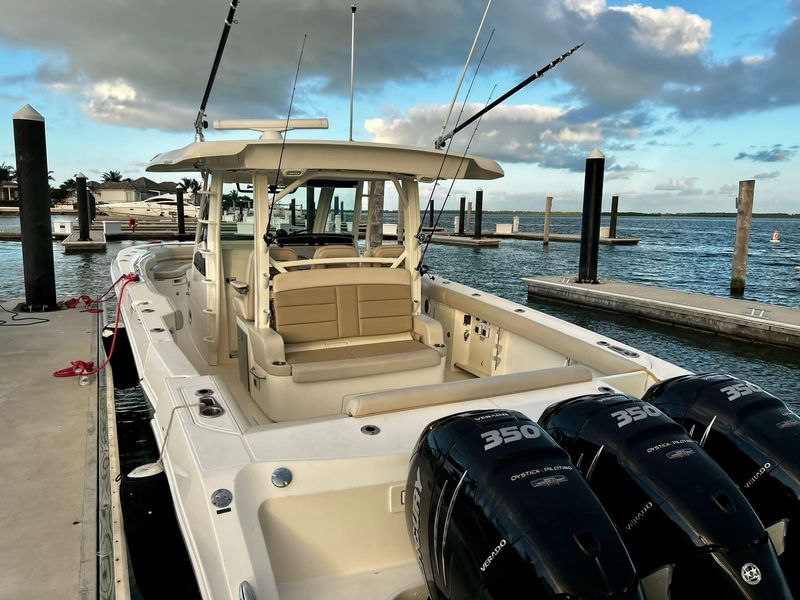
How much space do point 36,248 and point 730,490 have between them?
738 cm

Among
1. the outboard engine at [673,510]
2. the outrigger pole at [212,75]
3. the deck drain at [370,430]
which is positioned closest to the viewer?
the outboard engine at [673,510]

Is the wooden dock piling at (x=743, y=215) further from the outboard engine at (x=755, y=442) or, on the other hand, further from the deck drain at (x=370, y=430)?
the deck drain at (x=370, y=430)

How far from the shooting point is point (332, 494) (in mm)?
1829

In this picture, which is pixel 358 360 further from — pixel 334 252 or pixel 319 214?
pixel 319 214

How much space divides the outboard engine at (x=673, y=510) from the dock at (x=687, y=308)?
27.4 ft

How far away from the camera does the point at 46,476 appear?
2.99 meters

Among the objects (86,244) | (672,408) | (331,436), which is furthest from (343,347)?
(86,244)

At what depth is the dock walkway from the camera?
7.41ft

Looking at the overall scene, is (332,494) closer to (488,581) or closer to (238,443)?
(238,443)

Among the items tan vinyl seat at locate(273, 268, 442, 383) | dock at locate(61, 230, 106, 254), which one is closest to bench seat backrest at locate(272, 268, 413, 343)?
tan vinyl seat at locate(273, 268, 442, 383)

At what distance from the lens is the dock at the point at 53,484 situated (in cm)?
225

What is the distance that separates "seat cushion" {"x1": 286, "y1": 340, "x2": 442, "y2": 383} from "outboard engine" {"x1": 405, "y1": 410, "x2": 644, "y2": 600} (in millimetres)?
1585

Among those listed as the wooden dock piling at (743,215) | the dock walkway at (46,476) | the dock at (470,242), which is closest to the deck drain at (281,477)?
the dock walkway at (46,476)

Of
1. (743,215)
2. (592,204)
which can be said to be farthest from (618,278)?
(592,204)
